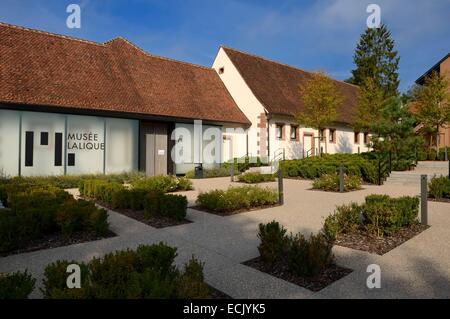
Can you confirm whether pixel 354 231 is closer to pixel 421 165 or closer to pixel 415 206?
pixel 415 206

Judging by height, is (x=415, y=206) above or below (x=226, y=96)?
below

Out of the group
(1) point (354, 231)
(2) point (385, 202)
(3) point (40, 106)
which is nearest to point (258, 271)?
(1) point (354, 231)

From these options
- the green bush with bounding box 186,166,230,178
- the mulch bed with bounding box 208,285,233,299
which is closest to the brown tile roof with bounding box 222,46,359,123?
the green bush with bounding box 186,166,230,178

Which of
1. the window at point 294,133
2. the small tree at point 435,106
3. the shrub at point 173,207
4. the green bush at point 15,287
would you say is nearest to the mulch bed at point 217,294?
the green bush at point 15,287

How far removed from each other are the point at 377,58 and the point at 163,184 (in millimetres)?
42521

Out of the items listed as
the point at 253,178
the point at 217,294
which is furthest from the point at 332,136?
the point at 217,294

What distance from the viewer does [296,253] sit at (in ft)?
13.9

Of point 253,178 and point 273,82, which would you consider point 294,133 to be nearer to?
point 273,82

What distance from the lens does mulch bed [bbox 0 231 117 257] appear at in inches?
214

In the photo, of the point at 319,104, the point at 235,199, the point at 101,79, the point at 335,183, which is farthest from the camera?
the point at 319,104

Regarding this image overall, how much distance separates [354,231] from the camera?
20.8ft
